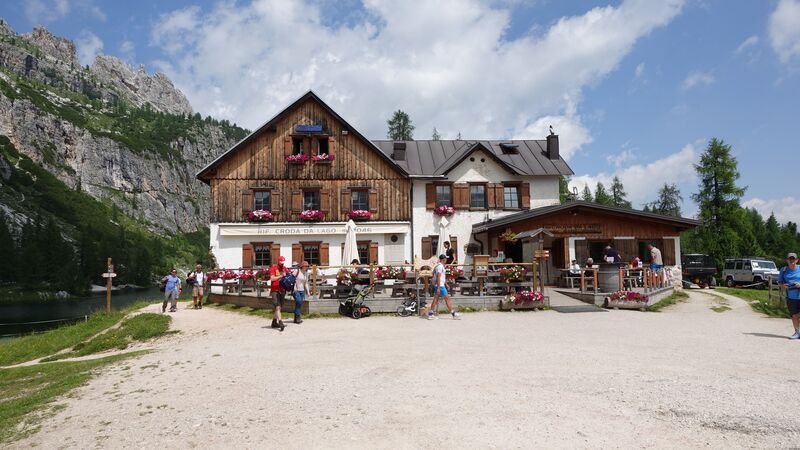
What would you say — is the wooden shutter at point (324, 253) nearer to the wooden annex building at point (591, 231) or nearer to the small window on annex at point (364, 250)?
the small window on annex at point (364, 250)

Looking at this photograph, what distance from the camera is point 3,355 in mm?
16094

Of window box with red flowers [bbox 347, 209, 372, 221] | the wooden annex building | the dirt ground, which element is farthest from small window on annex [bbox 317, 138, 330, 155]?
the dirt ground

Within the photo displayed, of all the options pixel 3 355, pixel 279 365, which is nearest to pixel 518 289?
pixel 279 365

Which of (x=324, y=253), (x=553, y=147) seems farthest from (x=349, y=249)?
(x=553, y=147)

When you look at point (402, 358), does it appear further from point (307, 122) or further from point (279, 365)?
point (307, 122)

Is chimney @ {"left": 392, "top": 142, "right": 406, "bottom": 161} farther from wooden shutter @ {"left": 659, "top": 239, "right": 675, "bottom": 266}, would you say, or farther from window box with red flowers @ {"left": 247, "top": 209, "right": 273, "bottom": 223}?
wooden shutter @ {"left": 659, "top": 239, "right": 675, "bottom": 266}

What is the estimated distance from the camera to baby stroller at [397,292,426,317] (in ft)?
46.8

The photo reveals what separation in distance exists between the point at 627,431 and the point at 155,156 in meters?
207

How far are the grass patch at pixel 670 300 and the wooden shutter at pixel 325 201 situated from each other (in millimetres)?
15805

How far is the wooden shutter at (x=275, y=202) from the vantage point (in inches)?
971

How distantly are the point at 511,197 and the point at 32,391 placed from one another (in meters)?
22.8

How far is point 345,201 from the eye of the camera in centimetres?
2531

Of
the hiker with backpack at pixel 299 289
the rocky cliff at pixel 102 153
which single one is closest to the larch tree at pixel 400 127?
the hiker with backpack at pixel 299 289

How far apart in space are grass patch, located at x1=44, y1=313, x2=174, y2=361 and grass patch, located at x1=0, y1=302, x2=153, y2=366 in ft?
4.05
